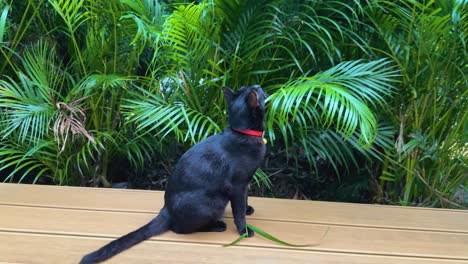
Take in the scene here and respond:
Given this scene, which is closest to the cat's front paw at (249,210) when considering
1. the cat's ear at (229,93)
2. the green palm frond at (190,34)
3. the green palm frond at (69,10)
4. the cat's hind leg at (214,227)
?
the cat's hind leg at (214,227)

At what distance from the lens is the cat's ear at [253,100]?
1312mm

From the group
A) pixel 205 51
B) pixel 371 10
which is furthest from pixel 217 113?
pixel 371 10

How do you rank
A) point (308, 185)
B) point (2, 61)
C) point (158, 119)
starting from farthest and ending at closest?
point (308, 185), point (2, 61), point (158, 119)

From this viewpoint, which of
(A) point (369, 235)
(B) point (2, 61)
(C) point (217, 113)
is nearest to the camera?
(A) point (369, 235)

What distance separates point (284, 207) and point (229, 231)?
34 centimetres

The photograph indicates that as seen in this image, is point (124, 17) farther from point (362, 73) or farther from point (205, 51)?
point (362, 73)

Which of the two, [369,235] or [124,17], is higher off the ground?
[124,17]

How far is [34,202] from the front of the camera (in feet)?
5.46

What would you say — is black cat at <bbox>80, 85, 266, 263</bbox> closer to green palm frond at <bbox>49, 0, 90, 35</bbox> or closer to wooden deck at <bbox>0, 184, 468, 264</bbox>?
wooden deck at <bbox>0, 184, 468, 264</bbox>

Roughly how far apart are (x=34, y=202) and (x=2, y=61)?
91 centimetres

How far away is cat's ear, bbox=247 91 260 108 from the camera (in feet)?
4.31

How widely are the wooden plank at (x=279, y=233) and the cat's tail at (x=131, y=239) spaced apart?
3 cm

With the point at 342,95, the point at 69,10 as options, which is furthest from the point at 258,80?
the point at 69,10

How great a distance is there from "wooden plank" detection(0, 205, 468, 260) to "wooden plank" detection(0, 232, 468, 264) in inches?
1.4
